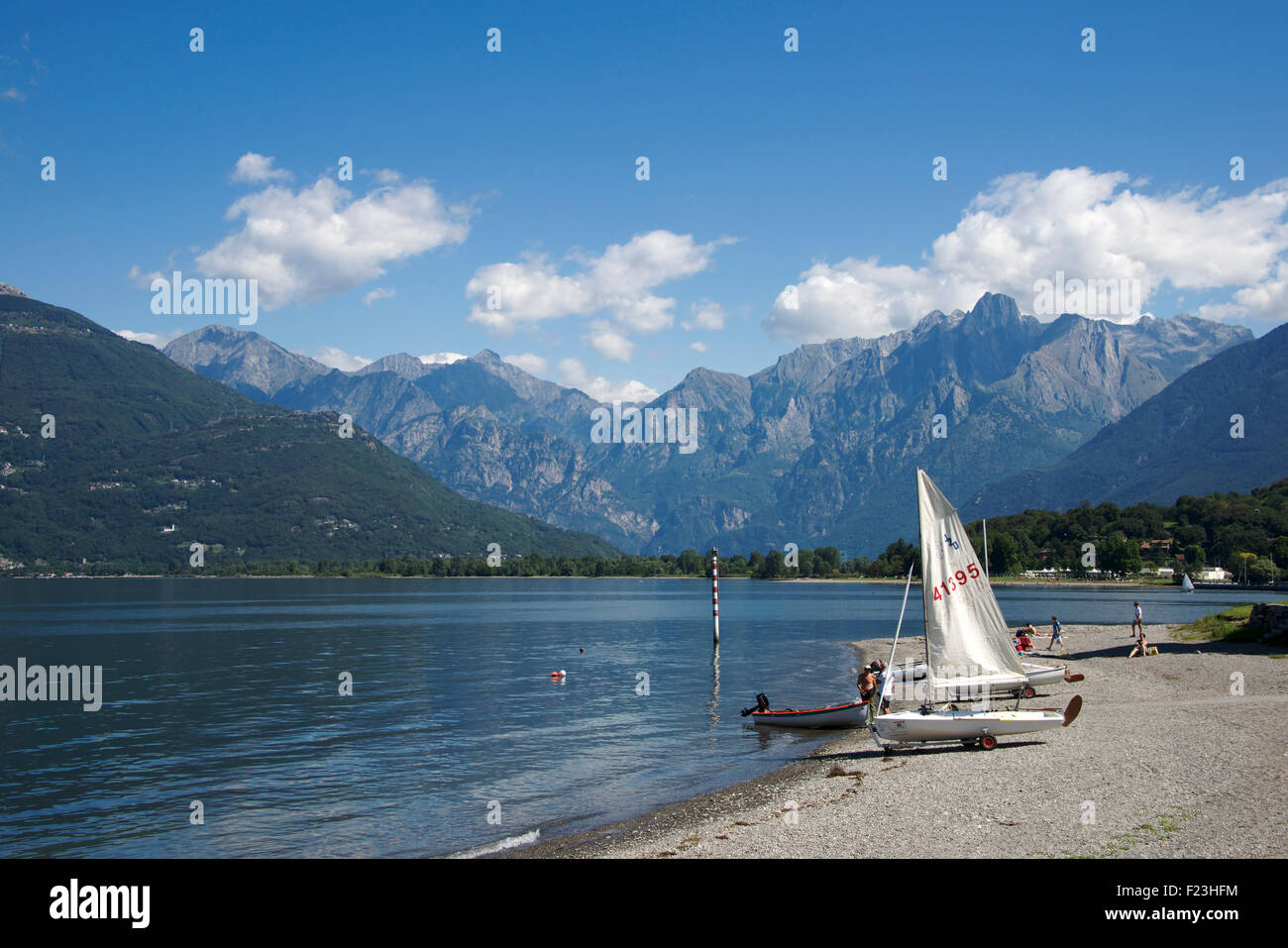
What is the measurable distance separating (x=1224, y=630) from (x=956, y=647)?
4612 cm

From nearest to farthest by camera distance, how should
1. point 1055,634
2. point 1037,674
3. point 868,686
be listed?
point 868,686
point 1037,674
point 1055,634

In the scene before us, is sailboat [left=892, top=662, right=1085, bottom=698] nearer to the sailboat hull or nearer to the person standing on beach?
the sailboat hull

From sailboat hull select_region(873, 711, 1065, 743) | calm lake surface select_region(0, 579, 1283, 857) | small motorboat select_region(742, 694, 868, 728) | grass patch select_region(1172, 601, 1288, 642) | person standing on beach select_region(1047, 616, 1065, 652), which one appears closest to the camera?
calm lake surface select_region(0, 579, 1283, 857)

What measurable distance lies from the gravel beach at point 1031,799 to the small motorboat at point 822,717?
1.17 meters

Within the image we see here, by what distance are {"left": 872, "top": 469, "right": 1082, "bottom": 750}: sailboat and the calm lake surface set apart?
25.3ft

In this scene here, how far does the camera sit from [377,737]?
4525 cm

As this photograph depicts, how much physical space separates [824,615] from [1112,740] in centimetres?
11904

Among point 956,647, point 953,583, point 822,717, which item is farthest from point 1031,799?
point 822,717

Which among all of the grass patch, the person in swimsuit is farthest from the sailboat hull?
the grass patch

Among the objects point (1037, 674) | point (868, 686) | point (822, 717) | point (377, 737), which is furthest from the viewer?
point (1037, 674)

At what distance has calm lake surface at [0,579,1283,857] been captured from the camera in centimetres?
2911

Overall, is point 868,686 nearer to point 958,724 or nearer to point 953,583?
point 958,724
